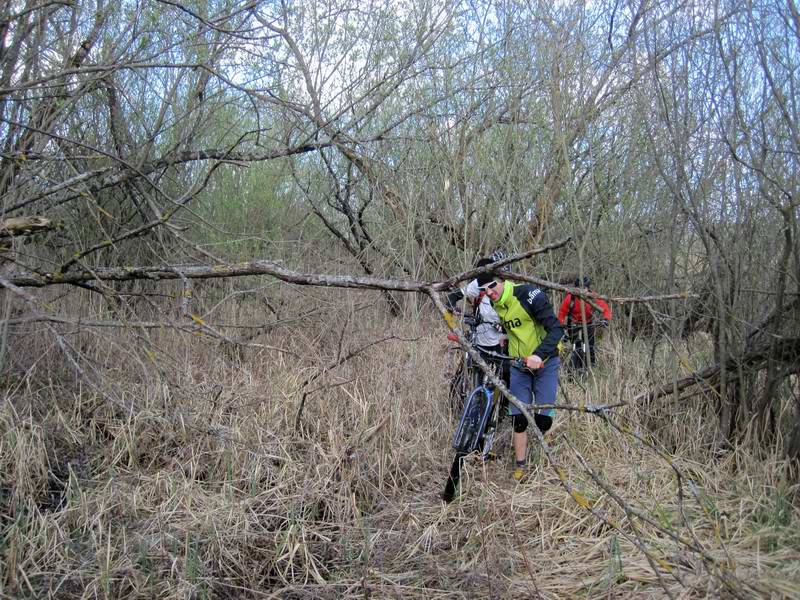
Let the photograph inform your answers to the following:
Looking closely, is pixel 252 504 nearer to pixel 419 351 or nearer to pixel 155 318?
pixel 419 351

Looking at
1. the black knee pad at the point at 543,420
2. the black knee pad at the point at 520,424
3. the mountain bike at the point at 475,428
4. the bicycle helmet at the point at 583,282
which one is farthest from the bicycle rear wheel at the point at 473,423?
the bicycle helmet at the point at 583,282

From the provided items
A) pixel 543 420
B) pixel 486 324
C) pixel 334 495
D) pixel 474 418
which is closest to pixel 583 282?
pixel 486 324

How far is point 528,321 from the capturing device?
4.54 meters

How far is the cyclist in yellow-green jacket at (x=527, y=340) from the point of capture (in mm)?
4434

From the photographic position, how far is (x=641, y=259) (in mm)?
5941

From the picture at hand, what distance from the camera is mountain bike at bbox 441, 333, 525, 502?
170 inches

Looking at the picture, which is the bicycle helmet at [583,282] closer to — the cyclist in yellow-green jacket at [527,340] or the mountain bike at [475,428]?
the cyclist in yellow-green jacket at [527,340]

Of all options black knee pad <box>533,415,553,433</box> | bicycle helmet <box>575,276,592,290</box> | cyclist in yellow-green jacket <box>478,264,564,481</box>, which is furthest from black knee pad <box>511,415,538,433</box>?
bicycle helmet <box>575,276,592,290</box>

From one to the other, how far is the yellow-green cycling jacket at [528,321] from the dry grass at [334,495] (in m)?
0.74

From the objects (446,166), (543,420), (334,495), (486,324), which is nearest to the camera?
(334,495)

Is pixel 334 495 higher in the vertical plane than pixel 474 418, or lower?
lower

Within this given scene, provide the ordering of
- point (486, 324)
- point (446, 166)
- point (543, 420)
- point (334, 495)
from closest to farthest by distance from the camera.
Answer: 1. point (334, 495)
2. point (543, 420)
3. point (486, 324)
4. point (446, 166)

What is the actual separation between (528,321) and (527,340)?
0.13 m

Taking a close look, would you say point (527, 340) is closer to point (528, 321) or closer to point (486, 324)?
point (528, 321)
